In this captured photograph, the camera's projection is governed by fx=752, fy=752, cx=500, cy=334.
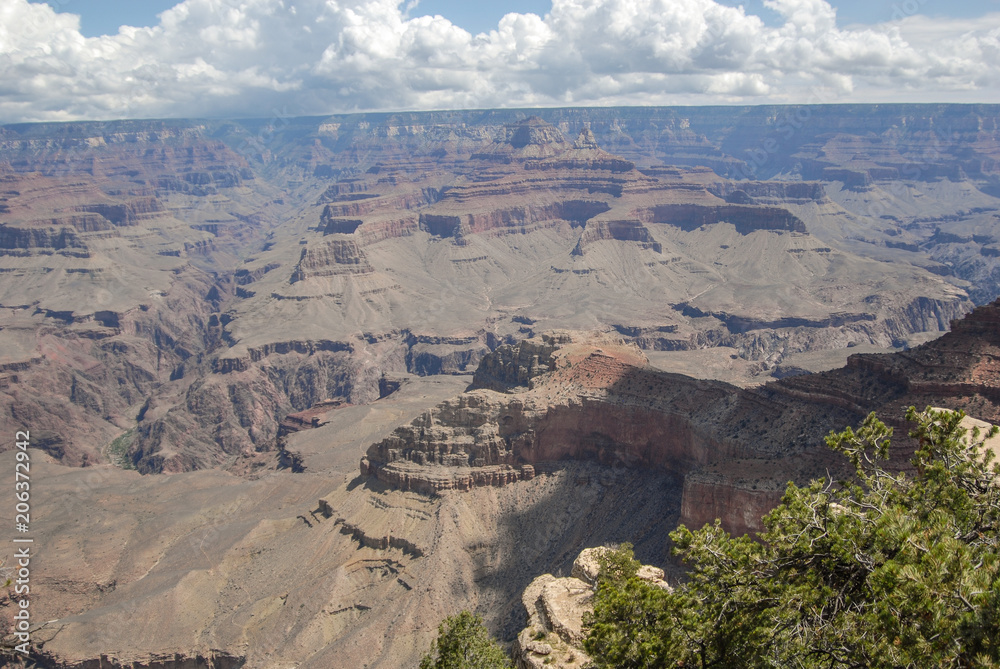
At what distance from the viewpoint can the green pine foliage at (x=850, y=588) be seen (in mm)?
18031

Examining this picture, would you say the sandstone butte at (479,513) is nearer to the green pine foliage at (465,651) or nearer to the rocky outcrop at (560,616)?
the rocky outcrop at (560,616)

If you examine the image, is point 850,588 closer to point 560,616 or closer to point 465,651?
point 465,651

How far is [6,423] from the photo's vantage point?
480 feet

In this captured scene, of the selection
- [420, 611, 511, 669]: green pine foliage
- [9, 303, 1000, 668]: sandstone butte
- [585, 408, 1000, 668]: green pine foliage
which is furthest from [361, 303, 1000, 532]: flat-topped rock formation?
[585, 408, 1000, 668]: green pine foliage

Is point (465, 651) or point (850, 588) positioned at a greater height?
point (850, 588)

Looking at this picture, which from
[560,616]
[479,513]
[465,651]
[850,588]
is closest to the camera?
[850,588]

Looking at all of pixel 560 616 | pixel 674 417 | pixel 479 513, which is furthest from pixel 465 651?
pixel 674 417

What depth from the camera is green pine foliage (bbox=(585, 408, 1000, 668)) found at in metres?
18.0

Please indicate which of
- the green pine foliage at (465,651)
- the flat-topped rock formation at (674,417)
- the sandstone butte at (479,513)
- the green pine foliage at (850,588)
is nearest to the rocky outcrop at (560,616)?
the green pine foliage at (465,651)

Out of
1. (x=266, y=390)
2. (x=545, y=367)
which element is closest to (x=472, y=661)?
(x=545, y=367)

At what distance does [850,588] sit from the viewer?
864 inches

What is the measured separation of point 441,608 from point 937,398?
42106 mm

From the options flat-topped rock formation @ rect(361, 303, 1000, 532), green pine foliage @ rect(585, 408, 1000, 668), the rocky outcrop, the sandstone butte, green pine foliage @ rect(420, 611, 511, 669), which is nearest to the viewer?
green pine foliage @ rect(585, 408, 1000, 668)

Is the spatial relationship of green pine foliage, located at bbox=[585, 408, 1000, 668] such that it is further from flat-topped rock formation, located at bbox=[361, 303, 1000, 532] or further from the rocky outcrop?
flat-topped rock formation, located at bbox=[361, 303, 1000, 532]
